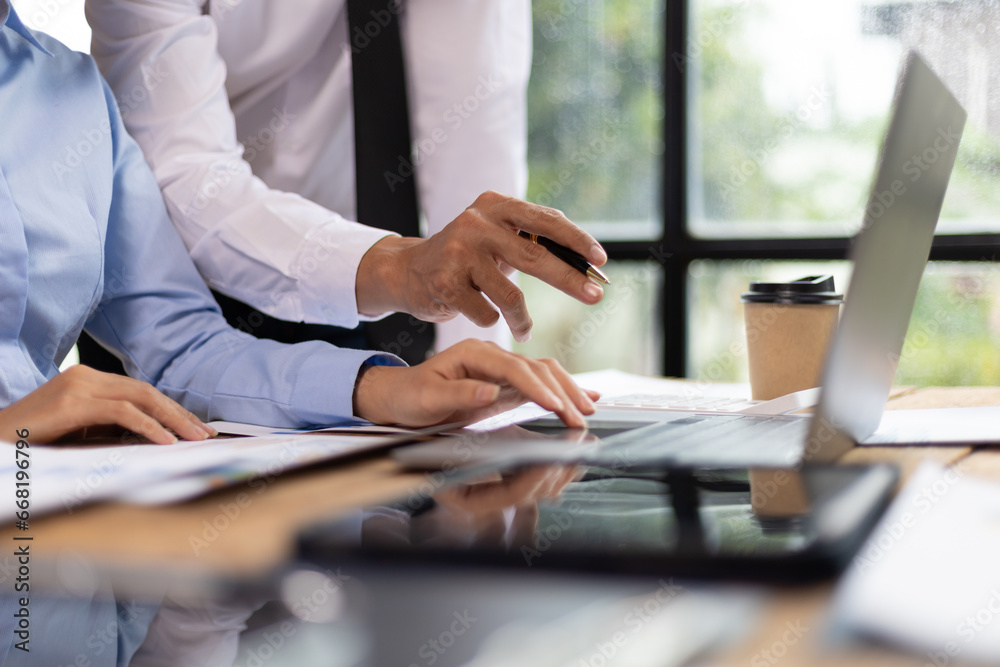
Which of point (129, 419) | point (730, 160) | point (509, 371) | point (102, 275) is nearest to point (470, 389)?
point (509, 371)

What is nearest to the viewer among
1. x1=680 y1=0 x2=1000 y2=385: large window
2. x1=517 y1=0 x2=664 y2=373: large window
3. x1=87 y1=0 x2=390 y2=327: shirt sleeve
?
x1=87 y1=0 x2=390 y2=327: shirt sleeve

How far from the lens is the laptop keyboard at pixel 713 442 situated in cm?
65

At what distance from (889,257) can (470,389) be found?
0.36m

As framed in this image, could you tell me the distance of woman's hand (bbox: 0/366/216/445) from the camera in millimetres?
723

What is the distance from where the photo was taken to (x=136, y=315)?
1.10 meters

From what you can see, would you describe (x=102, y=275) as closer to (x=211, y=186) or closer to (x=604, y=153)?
(x=211, y=186)

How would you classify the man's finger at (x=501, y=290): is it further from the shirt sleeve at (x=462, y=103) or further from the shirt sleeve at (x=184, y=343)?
the shirt sleeve at (x=462, y=103)

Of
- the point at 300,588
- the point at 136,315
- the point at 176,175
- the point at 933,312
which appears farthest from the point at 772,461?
the point at 933,312

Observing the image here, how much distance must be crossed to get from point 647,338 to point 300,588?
8.96 ft

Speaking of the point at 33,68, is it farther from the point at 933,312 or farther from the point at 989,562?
the point at 933,312

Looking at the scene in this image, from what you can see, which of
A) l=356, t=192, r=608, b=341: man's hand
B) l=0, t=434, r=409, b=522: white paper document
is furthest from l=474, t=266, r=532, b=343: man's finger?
l=0, t=434, r=409, b=522: white paper document

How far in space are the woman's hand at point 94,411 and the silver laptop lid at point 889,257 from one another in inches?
20.7

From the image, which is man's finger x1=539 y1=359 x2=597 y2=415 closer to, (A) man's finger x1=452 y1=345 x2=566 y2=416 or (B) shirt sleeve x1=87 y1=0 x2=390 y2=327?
(A) man's finger x1=452 y1=345 x2=566 y2=416

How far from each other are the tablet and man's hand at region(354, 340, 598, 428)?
18 cm
